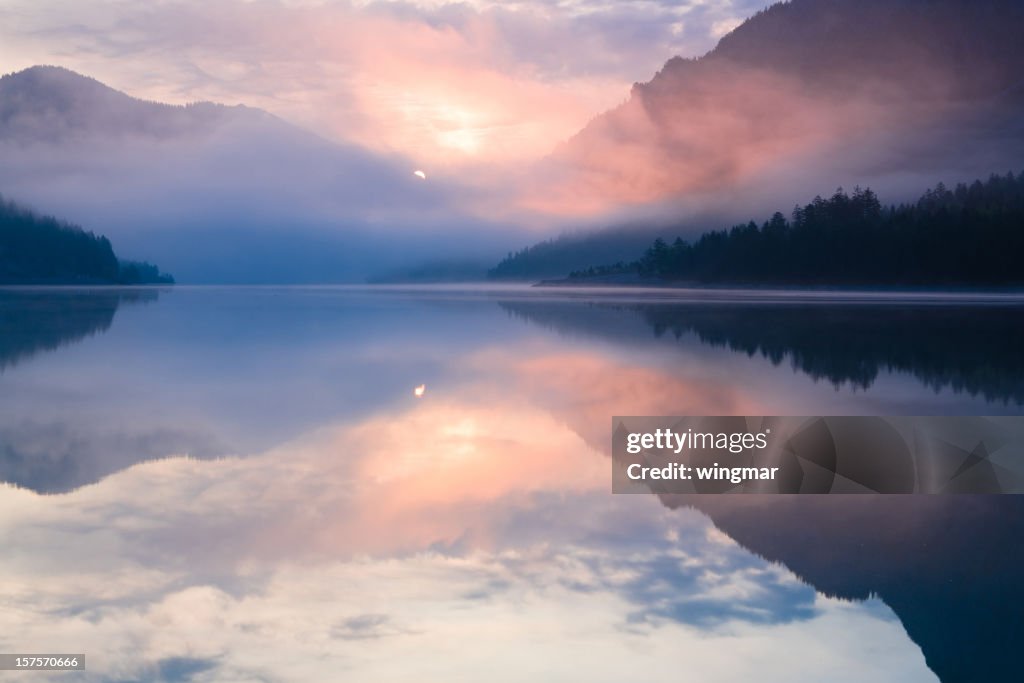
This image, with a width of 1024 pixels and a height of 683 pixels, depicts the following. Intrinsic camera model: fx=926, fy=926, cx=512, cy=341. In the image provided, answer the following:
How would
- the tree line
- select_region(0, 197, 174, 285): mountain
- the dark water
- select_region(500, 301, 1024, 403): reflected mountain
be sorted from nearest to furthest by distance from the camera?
1. the dark water
2. select_region(500, 301, 1024, 403): reflected mountain
3. the tree line
4. select_region(0, 197, 174, 285): mountain

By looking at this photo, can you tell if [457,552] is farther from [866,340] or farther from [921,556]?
[866,340]

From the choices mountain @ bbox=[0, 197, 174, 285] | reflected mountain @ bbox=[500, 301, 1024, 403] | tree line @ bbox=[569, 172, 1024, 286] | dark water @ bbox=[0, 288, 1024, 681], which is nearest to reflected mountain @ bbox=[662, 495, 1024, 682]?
dark water @ bbox=[0, 288, 1024, 681]

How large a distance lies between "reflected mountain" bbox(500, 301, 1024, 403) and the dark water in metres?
1.86

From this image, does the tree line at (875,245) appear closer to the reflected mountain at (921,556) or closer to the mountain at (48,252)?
the reflected mountain at (921,556)

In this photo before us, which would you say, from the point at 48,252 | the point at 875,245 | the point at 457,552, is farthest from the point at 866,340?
the point at 48,252

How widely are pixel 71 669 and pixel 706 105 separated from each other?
636 feet

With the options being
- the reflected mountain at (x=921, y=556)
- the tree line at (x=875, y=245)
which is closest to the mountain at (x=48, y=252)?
the tree line at (x=875, y=245)

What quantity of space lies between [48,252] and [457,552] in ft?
463

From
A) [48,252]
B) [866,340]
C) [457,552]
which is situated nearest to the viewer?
[457,552]

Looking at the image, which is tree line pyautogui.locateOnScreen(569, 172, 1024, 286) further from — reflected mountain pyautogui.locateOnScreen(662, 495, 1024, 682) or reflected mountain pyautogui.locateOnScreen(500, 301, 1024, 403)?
reflected mountain pyautogui.locateOnScreen(662, 495, 1024, 682)

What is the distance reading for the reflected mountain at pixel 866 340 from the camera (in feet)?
48.9

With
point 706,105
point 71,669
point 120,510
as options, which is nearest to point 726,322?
point 120,510

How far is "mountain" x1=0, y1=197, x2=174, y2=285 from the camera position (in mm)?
126250

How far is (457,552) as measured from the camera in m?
6.39
